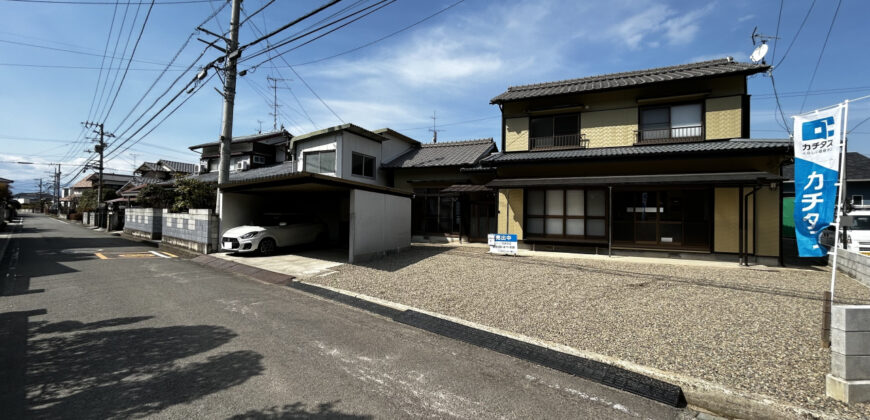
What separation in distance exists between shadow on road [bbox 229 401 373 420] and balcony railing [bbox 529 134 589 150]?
489 inches

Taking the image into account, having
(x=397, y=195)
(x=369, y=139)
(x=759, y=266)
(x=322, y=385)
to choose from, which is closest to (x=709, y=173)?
(x=759, y=266)

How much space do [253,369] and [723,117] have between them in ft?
47.8

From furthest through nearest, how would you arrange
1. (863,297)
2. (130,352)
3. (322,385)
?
1. (863,297)
2. (130,352)
3. (322,385)

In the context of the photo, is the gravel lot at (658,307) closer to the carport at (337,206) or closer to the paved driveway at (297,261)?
the paved driveway at (297,261)

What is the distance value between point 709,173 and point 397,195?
10232mm

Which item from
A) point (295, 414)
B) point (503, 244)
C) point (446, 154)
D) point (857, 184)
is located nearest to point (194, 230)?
point (446, 154)

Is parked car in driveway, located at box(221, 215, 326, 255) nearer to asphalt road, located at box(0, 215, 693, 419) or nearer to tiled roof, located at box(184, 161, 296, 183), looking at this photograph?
asphalt road, located at box(0, 215, 693, 419)

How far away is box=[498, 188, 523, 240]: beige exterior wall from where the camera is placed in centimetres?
1315

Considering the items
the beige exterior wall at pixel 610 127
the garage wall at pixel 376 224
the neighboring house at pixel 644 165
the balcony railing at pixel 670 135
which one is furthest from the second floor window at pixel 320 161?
the balcony railing at pixel 670 135

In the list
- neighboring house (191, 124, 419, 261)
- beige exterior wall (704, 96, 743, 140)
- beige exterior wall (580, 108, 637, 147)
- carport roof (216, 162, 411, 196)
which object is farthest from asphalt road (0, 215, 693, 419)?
beige exterior wall (704, 96, 743, 140)

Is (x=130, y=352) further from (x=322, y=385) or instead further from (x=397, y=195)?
(x=397, y=195)

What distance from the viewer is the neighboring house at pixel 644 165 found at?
1012 centimetres

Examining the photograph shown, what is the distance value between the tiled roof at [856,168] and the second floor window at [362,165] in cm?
2074

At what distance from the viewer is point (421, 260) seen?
10.5 meters
